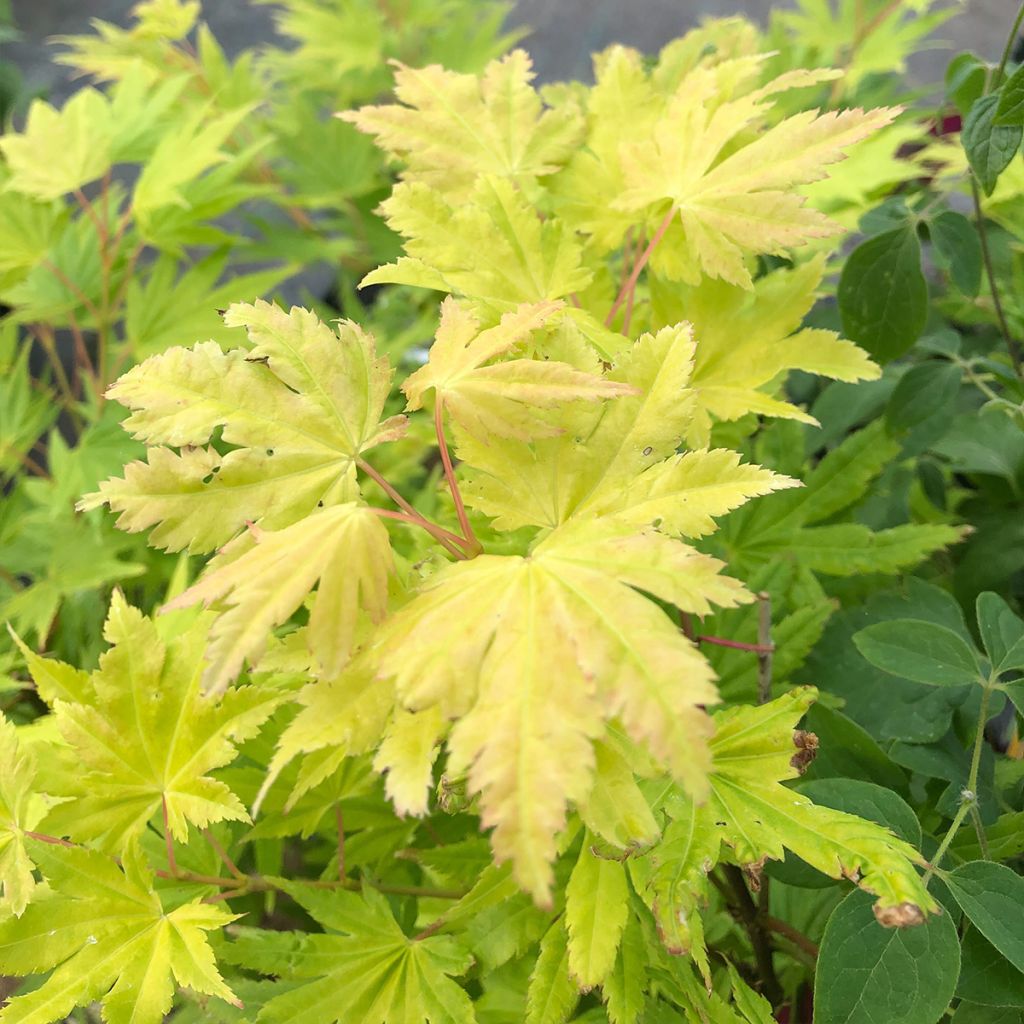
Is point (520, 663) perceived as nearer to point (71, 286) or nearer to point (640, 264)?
point (640, 264)

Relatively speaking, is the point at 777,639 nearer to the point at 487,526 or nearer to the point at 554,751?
the point at 487,526

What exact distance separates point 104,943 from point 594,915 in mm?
293

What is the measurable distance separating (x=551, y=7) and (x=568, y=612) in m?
2.49

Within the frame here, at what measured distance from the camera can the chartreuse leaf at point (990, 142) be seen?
0.54 meters

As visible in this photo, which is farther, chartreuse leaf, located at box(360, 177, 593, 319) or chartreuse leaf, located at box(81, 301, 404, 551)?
chartreuse leaf, located at box(360, 177, 593, 319)

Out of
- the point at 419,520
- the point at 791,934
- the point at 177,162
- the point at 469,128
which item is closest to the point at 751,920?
the point at 791,934

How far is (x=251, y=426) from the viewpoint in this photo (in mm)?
445

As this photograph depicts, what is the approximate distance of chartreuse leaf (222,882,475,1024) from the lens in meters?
0.52

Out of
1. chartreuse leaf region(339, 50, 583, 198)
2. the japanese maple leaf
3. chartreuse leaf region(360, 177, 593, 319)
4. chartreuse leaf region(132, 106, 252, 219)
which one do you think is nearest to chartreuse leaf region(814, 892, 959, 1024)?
the japanese maple leaf

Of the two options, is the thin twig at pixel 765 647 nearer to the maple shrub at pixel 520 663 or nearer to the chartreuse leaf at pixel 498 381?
the maple shrub at pixel 520 663

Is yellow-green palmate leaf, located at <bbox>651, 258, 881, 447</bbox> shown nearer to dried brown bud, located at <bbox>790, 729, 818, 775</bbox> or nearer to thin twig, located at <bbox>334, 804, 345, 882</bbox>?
dried brown bud, located at <bbox>790, 729, 818, 775</bbox>

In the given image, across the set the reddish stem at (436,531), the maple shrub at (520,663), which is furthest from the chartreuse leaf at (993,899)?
the reddish stem at (436,531)

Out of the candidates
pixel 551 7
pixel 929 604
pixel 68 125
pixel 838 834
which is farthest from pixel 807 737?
pixel 551 7

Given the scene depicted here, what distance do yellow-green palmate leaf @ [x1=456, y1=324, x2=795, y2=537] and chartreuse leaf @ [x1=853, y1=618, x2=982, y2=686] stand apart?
187 mm
